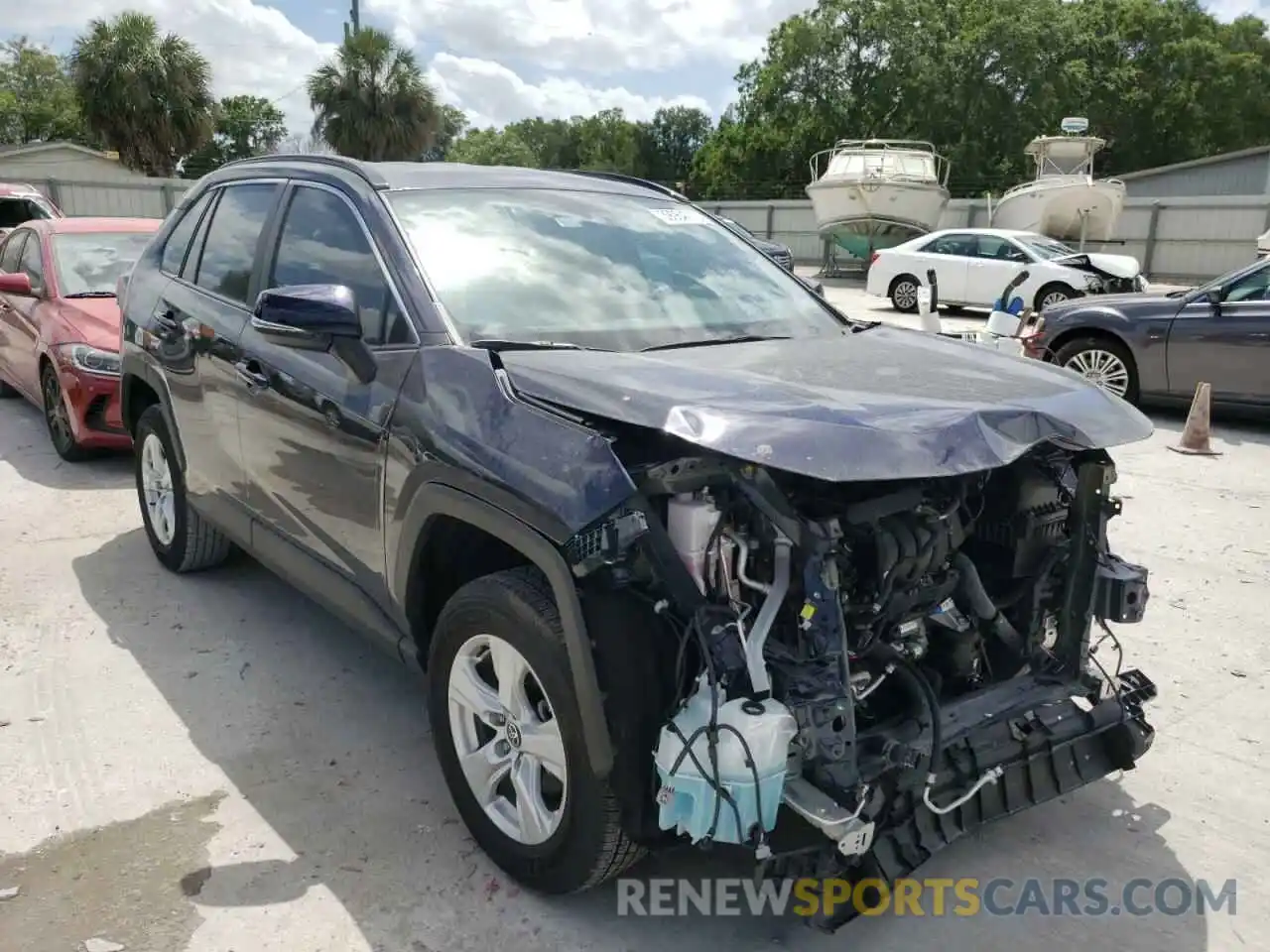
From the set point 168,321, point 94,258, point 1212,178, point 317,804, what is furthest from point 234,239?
point 1212,178

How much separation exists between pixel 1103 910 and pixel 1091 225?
79.7 ft

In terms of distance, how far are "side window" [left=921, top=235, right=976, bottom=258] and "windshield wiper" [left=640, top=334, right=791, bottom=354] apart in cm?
1541

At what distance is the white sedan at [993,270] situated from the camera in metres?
16.6

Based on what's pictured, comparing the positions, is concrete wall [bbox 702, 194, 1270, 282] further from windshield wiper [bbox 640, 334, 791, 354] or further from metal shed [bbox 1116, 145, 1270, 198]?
windshield wiper [bbox 640, 334, 791, 354]

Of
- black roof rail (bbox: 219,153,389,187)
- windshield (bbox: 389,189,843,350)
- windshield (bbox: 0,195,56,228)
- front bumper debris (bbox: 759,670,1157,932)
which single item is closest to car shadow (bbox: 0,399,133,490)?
black roof rail (bbox: 219,153,389,187)

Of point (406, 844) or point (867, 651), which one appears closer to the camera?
point (867, 651)

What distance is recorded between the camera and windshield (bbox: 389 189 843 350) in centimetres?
318

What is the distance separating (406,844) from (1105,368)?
8.16 metres

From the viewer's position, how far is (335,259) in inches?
138

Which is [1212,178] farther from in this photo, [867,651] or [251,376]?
[867,651]

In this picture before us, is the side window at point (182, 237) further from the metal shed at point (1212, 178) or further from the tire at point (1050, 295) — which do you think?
the metal shed at point (1212, 178)

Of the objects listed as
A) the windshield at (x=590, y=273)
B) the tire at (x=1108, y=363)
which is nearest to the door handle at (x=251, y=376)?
the windshield at (x=590, y=273)

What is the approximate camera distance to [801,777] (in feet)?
7.62

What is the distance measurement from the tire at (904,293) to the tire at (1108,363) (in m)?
9.61
